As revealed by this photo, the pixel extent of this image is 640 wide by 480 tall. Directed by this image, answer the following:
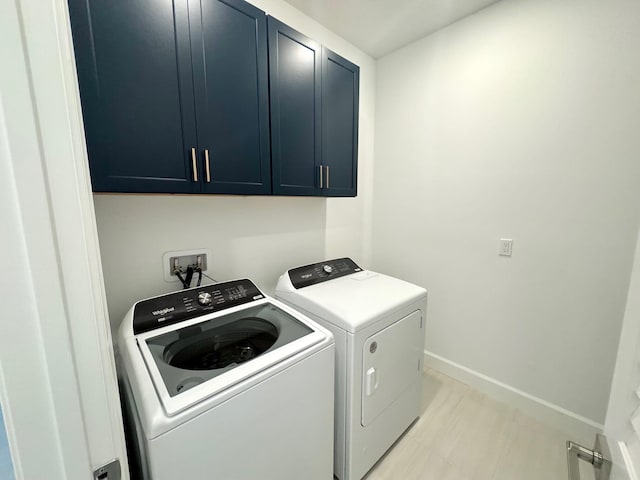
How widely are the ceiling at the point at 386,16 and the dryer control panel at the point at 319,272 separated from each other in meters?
1.71

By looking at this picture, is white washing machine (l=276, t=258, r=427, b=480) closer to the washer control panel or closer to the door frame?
the washer control panel

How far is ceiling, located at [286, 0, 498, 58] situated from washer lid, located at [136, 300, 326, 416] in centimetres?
193

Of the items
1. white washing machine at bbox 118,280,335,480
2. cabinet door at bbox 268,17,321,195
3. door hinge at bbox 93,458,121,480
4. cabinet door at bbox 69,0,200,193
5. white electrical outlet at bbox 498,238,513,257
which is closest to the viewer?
door hinge at bbox 93,458,121,480

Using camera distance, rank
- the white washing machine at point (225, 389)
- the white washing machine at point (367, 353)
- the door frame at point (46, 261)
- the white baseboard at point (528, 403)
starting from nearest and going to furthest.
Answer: the door frame at point (46, 261) → the white washing machine at point (225, 389) → the white washing machine at point (367, 353) → the white baseboard at point (528, 403)

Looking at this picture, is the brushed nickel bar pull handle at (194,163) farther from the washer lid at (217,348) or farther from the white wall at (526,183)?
the white wall at (526,183)

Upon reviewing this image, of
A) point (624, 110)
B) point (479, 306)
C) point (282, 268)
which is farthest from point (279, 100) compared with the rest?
point (479, 306)

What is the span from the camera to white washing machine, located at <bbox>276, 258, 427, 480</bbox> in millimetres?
1185

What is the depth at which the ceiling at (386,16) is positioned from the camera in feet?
5.31

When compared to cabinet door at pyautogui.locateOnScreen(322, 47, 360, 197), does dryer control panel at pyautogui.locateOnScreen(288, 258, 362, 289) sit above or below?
below

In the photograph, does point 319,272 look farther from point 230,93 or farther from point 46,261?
point 46,261

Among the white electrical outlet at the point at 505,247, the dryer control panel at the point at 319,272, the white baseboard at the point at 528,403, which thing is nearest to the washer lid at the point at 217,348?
the dryer control panel at the point at 319,272

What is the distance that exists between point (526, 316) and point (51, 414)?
2221mm

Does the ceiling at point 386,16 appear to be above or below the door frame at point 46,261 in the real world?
above

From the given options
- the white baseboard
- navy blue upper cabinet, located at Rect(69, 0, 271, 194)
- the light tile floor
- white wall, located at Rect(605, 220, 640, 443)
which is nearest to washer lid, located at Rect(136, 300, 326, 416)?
navy blue upper cabinet, located at Rect(69, 0, 271, 194)
